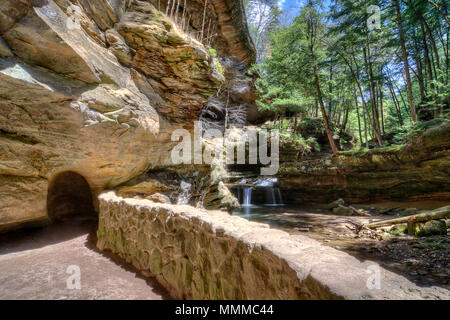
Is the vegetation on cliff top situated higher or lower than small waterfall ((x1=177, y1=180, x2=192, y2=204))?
higher

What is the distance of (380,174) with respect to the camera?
9.88 m

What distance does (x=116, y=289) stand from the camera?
8.47 ft

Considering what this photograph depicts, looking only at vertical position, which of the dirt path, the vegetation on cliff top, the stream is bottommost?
the stream

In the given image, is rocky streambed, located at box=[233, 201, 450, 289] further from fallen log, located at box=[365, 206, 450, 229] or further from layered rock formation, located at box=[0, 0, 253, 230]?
layered rock formation, located at box=[0, 0, 253, 230]

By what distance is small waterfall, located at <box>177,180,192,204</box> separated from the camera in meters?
7.43

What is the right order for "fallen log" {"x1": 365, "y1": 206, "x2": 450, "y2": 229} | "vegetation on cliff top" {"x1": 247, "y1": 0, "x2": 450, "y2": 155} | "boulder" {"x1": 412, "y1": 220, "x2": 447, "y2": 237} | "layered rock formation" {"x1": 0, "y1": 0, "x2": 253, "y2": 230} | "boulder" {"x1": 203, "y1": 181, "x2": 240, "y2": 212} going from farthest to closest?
1. "vegetation on cliff top" {"x1": 247, "y1": 0, "x2": 450, "y2": 155}
2. "boulder" {"x1": 203, "y1": 181, "x2": 240, "y2": 212}
3. "fallen log" {"x1": 365, "y1": 206, "x2": 450, "y2": 229}
4. "boulder" {"x1": 412, "y1": 220, "x2": 447, "y2": 237}
5. "layered rock formation" {"x1": 0, "y1": 0, "x2": 253, "y2": 230}

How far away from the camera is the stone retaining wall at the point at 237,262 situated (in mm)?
1032

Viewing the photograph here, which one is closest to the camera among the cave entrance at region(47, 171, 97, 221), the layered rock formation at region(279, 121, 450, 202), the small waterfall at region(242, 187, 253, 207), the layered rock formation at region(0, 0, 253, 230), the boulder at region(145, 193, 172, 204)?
the layered rock formation at region(0, 0, 253, 230)

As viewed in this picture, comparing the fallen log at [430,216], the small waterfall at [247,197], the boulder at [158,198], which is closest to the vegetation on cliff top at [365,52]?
the fallen log at [430,216]

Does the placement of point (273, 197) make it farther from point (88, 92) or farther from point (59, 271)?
point (59, 271)

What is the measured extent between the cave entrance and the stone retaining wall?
14.5 ft

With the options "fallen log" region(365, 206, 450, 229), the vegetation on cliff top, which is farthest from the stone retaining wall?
the vegetation on cliff top

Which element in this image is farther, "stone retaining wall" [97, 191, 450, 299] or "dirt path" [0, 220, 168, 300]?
"dirt path" [0, 220, 168, 300]

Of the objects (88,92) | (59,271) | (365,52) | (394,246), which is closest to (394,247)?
(394,246)
